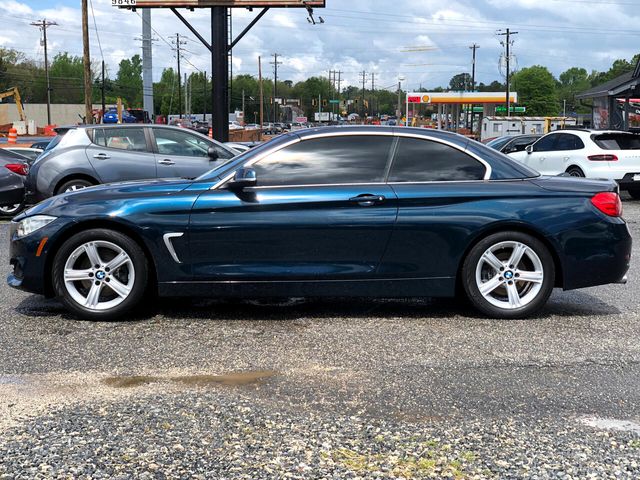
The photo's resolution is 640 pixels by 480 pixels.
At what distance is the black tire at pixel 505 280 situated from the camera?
5.51m

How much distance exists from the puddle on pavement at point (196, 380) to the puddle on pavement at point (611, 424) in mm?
1804

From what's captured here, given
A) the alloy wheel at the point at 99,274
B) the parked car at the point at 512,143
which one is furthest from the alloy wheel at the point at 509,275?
the parked car at the point at 512,143

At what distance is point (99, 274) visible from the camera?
5.50m

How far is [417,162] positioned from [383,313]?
125cm

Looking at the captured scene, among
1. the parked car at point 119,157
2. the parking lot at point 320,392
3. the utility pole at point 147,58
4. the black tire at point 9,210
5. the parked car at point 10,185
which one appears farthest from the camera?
the utility pole at point 147,58

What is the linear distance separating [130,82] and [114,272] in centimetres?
14724

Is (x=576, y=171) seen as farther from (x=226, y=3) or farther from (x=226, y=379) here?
(x=226, y=3)

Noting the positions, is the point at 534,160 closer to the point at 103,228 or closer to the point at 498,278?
the point at 498,278

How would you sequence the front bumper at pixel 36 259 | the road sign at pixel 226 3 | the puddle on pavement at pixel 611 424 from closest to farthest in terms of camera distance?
the puddle on pavement at pixel 611 424
the front bumper at pixel 36 259
the road sign at pixel 226 3

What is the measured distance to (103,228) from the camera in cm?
551

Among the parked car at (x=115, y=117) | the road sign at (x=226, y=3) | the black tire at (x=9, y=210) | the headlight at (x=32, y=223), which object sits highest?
the road sign at (x=226, y=3)

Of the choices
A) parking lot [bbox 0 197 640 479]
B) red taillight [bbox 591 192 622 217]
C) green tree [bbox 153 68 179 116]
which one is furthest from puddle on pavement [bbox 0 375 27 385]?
green tree [bbox 153 68 179 116]

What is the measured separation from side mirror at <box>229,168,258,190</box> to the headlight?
1416mm

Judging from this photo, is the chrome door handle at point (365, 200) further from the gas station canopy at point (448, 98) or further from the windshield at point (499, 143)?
the gas station canopy at point (448, 98)
